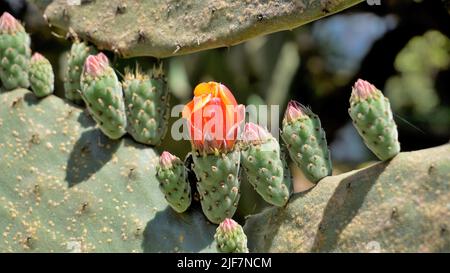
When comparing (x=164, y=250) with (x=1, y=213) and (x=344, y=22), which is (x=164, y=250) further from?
(x=344, y=22)

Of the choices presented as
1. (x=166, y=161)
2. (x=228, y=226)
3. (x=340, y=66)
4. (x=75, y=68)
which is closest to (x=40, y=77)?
(x=75, y=68)

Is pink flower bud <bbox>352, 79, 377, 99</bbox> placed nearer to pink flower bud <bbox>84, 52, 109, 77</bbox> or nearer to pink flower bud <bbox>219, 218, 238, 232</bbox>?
pink flower bud <bbox>219, 218, 238, 232</bbox>

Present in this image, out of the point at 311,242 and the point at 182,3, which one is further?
the point at 182,3

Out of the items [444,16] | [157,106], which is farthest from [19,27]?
[444,16]

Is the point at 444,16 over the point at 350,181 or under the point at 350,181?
under

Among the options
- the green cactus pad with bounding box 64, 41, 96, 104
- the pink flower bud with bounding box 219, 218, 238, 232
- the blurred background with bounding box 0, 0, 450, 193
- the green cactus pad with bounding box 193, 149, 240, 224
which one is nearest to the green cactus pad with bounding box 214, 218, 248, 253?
the pink flower bud with bounding box 219, 218, 238, 232
